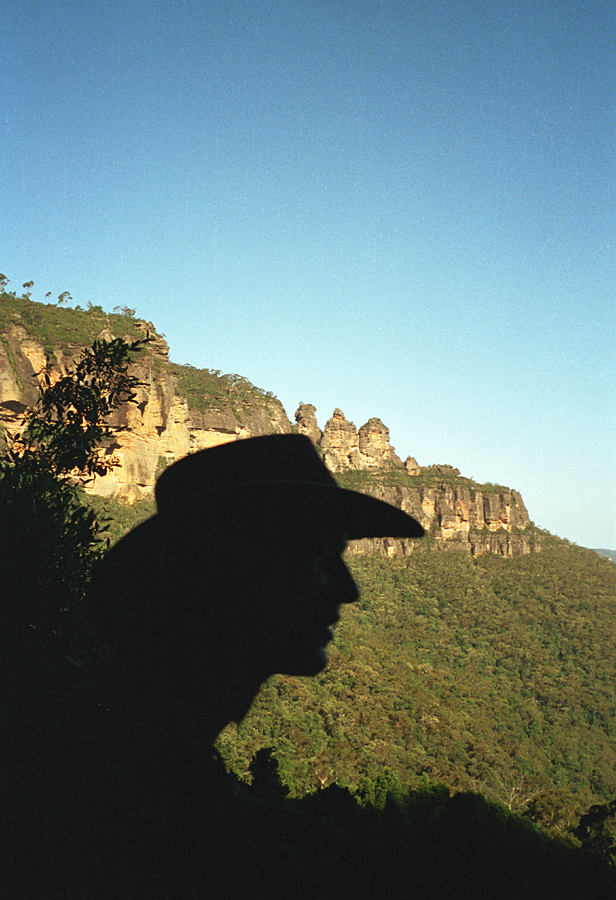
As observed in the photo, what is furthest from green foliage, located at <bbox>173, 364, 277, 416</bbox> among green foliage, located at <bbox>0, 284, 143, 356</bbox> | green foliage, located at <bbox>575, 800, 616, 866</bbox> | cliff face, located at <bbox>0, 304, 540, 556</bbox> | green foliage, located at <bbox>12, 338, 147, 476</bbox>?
green foliage, located at <bbox>12, 338, 147, 476</bbox>

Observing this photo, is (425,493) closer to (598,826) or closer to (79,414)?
(598,826)

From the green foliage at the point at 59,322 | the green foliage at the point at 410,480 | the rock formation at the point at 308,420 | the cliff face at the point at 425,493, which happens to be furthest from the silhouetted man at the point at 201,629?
the rock formation at the point at 308,420

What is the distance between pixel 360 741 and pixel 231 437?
105 feet

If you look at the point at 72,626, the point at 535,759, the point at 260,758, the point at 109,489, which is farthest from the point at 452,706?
the point at 72,626

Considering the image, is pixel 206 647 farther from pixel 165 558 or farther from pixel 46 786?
pixel 46 786

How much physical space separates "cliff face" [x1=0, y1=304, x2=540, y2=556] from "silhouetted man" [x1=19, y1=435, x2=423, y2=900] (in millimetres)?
18092

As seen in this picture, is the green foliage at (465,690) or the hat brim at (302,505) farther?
the green foliage at (465,690)

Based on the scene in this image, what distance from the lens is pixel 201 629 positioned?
3.62ft

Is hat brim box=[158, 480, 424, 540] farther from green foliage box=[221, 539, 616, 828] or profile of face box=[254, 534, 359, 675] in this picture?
green foliage box=[221, 539, 616, 828]

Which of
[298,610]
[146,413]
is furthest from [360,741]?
[298,610]

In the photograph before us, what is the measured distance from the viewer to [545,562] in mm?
74688

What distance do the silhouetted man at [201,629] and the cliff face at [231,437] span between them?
18092mm

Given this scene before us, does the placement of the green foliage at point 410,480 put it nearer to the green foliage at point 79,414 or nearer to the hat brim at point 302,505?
the green foliage at point 79,414

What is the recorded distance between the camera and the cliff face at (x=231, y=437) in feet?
122
